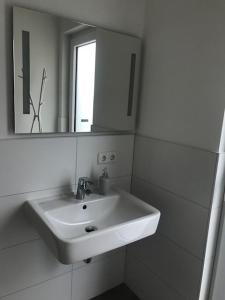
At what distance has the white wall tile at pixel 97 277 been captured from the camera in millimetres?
1843

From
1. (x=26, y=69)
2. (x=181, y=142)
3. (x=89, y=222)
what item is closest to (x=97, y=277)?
(x=89, y=222)

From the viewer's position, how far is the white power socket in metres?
1.75

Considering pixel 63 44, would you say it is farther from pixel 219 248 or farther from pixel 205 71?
pixel 219 248

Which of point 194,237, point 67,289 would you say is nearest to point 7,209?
point 67,289

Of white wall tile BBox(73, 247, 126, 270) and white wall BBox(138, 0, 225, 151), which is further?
white wall tile BBox(73, 247, 126, 270)

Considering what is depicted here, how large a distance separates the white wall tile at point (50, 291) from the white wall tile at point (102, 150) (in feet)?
2.33

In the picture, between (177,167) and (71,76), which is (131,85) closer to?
(71,76)

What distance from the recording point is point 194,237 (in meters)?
1.51

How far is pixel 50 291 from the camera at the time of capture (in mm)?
1717

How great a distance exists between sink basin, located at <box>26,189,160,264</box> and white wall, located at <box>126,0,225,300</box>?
0.72 feet

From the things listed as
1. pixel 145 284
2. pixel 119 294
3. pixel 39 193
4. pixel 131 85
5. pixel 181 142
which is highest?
pixel 131 85

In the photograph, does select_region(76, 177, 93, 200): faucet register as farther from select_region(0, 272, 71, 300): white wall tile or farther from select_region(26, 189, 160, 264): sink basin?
select_region(0, 272, 71, 300): white wall tile

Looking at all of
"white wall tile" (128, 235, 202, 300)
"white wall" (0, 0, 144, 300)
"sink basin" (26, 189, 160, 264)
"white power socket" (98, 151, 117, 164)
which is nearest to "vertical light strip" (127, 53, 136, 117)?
"white wall" (0, 0, 144, 300)

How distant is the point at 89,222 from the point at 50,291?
55cm
